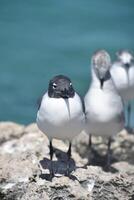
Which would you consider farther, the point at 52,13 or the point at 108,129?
the point at 52,13

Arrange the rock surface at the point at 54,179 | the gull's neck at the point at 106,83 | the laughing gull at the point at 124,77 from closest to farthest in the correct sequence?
1. the rock surface at the point at 54,179
2. the gull's neck at the point at 106,83
3. the laughing gull at the point at 124,77

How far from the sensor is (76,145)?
30.5ft

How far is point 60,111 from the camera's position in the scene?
23.2 feet

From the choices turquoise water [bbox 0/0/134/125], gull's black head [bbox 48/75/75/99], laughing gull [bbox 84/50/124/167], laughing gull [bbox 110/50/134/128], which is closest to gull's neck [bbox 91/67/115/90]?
laughing gull [bbox 84/50/124/167]

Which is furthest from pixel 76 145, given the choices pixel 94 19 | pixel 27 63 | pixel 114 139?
pixel 94 19

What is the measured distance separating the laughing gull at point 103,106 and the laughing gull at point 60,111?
52.6 inches

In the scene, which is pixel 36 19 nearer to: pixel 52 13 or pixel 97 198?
pixel 52 13

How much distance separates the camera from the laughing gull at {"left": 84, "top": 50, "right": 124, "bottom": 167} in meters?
8.63

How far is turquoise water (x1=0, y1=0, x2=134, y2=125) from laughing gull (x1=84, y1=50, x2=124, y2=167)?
13.4ft

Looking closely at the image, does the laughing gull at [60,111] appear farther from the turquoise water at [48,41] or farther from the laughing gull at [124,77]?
the turquoise water at [48,41]

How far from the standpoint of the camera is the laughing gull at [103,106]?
28.3 feet

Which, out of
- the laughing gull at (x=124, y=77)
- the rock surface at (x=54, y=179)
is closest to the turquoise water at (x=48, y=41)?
the laughing gull at (x=124, y=77)

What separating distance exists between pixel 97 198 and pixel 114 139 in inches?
107

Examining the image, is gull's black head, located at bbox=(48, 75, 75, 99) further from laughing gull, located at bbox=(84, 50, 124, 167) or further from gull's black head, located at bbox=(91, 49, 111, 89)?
gull's black head, located at bbox=(91, 49, 111, 89)
